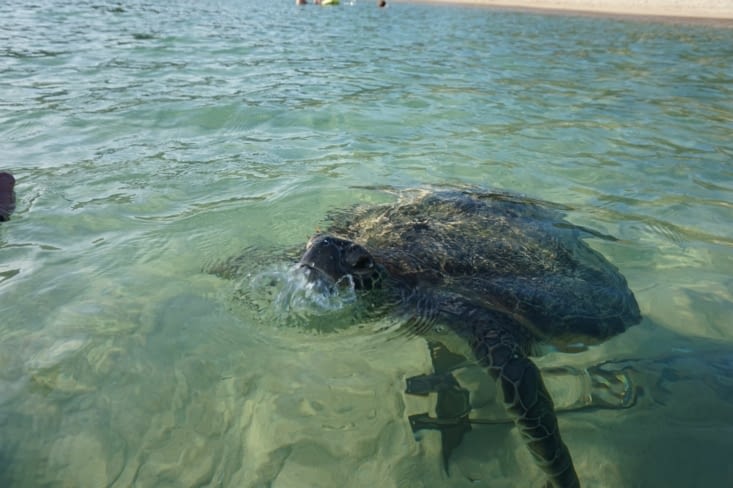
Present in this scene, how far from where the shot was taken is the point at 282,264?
13.6 feet

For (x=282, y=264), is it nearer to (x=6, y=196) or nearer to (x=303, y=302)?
(x=303, y=302)

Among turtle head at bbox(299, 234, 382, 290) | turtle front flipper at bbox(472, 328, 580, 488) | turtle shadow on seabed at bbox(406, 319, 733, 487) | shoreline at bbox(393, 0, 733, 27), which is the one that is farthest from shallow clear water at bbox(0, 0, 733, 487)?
shoreline at bbox(393, 0, 733, 27)

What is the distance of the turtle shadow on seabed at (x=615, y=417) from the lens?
8.87 feet

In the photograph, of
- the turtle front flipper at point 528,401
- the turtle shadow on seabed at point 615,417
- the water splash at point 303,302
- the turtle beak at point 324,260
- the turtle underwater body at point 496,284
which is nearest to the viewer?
the turtle front flipper at point 528,401

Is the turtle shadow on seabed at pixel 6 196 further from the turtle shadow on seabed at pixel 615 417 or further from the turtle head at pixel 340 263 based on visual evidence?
the turtle shadow on seabed at pixel 615 417

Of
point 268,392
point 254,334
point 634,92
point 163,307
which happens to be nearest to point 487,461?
point 268,392

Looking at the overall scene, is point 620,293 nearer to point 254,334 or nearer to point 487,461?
point 487,461

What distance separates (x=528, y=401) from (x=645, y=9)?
145 ft

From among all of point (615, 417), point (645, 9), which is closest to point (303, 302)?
point (615, 417)

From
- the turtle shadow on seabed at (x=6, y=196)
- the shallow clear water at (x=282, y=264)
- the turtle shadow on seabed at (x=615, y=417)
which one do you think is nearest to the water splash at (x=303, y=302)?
the shallow clear water at (x=282, y=264)

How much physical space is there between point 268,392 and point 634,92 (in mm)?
12734

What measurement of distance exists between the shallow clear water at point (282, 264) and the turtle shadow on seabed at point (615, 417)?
16 millimetres

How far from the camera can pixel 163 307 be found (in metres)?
3.84

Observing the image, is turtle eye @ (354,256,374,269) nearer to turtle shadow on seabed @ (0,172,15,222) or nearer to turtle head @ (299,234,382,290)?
turtle head @ (299,234,382,290)
